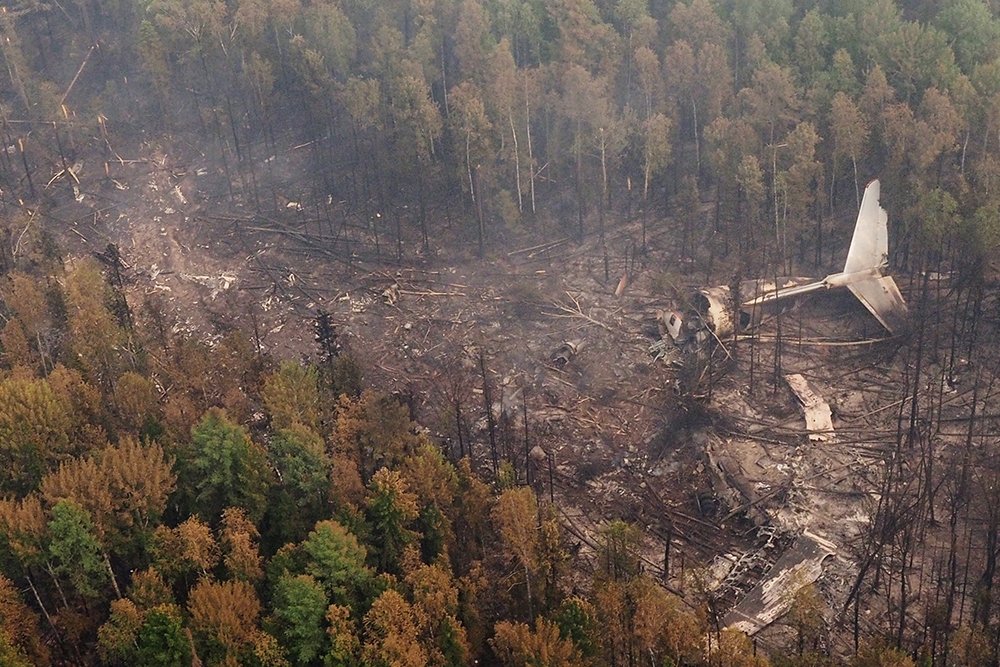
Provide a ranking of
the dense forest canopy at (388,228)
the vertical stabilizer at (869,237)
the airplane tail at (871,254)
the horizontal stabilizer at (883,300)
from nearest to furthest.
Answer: the dense forest canopy at (388,228), the horizontal stabilizer at (883,300), the airplane tail at (871,254), the vertical stabilizer at (869,237)

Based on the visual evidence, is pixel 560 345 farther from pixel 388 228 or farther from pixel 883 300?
pixel 388 228

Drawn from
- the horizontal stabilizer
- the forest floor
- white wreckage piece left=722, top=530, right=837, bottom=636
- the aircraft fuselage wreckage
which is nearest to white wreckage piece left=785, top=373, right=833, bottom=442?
the forest floor

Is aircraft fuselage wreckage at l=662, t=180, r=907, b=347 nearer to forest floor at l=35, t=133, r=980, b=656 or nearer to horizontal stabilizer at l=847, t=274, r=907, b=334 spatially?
horizontal stabilizer at l=847, t=274, r=907, b=334

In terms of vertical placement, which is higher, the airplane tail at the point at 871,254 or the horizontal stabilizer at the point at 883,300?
the airplane tail at the point at 871,254

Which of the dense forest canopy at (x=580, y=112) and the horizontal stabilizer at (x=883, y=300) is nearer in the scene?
the horizontal stabilizer at (x=883, y=300)

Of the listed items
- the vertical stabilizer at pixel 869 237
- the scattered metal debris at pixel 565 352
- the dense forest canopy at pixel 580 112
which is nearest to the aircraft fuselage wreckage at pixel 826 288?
the vertical stabilizer at pixel 869 237

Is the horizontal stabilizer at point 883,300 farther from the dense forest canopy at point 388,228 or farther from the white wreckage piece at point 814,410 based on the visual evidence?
the white wreckage piece at point 814,410

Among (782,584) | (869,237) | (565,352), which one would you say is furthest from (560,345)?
(782,584)
